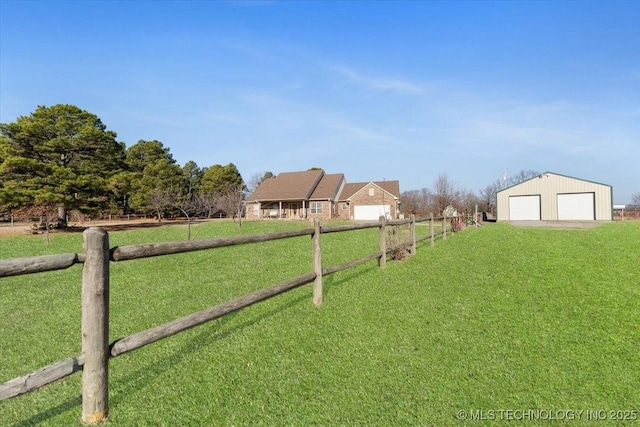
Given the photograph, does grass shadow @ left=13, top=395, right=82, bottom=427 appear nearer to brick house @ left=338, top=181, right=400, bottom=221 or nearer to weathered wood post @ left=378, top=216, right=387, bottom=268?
weathered wood post @ left=378, top=216, right=387, bottom=268

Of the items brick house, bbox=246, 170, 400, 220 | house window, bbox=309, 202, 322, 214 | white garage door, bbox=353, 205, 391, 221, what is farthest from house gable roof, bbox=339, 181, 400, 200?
house window, bbox=309, 202, 322, 214

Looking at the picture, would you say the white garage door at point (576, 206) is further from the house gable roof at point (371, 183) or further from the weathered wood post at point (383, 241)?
the weathered wood post at point (383, 241)

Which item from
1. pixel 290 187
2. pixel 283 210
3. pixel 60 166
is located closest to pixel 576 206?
pixel 290 187

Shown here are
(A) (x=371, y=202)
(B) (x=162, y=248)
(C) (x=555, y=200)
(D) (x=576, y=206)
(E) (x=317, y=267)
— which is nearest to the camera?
(B) (x=162, y=248)

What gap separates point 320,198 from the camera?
3638 cm

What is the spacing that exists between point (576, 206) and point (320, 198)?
74.9ft

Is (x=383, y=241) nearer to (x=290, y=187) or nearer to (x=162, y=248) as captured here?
(x=162, y=248)

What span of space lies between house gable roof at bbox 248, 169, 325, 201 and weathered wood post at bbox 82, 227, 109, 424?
112ft

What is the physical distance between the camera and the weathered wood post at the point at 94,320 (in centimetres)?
222

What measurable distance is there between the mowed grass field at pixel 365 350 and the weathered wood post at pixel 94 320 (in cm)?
27

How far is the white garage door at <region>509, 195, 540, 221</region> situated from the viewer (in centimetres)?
3073

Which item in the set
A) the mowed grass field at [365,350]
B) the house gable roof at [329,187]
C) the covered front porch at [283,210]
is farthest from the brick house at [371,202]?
the mowed grass field at [365,350]

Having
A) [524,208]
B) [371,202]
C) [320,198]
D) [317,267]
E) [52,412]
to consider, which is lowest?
[52,412]

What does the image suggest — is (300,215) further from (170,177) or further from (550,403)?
(550,403)
